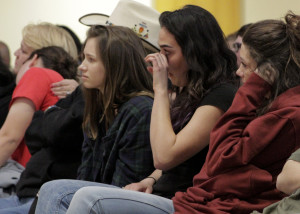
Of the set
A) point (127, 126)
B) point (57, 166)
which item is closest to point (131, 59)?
point (127, 126)

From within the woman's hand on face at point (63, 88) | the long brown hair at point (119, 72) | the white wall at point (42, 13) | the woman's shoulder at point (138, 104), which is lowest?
the white wall at point (42, 13)

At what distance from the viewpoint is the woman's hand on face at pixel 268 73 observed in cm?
173

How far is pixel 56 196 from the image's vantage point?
204 cm

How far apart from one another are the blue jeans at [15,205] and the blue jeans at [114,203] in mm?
717

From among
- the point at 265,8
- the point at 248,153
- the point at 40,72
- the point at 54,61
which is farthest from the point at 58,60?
the point at 248,153

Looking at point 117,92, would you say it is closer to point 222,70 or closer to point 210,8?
point 222,70

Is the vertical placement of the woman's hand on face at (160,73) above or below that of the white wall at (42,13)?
above

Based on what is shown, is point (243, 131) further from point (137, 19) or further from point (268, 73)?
point (137, 19)

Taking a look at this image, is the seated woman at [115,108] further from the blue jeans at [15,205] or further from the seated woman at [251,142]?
the seated woman at [251,142]

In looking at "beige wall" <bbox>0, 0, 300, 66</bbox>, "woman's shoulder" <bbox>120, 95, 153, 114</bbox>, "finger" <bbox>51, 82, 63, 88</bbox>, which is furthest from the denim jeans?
"beige wall" <bbox>0, 0, 300, 66</bbox>

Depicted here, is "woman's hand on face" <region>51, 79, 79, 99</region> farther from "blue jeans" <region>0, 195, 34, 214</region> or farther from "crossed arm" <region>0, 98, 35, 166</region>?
"blue jeans" <region>0, 195, 34, 214</region>

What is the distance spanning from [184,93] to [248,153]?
0.52 m

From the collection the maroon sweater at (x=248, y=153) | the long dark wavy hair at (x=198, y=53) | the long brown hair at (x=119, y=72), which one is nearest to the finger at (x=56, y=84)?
the long brown hair at (x=119, y=72)

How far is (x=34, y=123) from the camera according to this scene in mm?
2709
